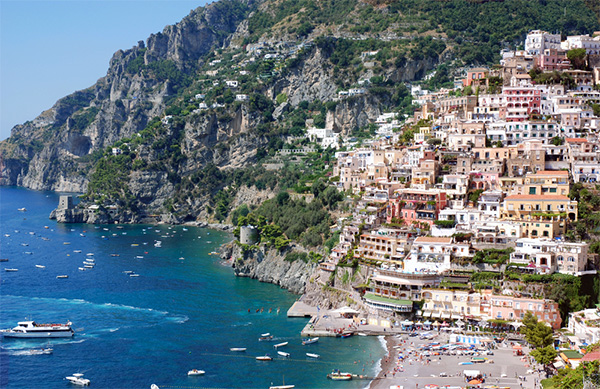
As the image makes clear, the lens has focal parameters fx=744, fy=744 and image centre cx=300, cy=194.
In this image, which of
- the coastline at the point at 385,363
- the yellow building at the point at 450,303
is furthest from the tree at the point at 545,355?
the coastline at the point at 385,363

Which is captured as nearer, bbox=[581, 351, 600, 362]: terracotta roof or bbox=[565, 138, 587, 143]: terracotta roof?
bbox=[581, 351, 600, 362]: terracotta roof

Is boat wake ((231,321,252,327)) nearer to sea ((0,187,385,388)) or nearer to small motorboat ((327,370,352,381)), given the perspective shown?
sea ((0,187,385,388))

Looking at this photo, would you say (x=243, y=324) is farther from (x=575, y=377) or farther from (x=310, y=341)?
(x=575, y=377)

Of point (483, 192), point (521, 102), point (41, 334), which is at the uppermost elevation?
point (521, 102)

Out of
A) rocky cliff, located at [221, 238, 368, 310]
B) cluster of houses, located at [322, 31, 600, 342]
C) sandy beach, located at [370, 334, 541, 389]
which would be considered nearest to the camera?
sandy beach, located at [370, 334, 541, 389]

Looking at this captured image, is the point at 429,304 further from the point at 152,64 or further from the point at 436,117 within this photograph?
the point at 152,64

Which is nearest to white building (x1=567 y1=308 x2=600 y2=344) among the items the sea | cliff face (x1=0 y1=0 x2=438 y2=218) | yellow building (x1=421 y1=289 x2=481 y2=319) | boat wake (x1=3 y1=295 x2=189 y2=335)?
yellow building (x1=421 y1=289 x2=481 y2=319)

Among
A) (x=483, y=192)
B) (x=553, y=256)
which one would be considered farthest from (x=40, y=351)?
(x=483, y=192)
